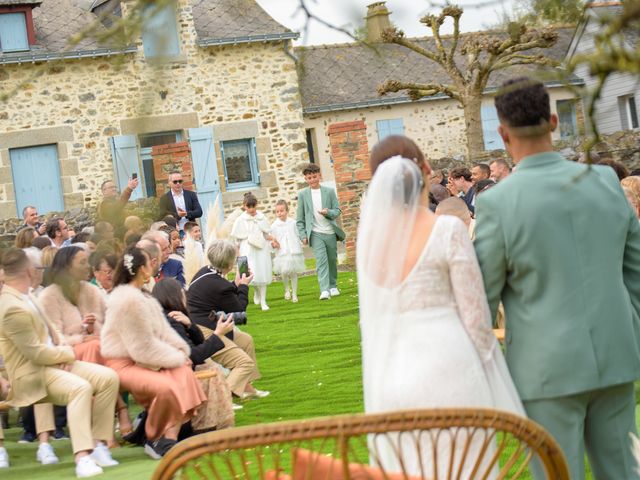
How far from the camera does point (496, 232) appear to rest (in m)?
4.07

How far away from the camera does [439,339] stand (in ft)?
14.1

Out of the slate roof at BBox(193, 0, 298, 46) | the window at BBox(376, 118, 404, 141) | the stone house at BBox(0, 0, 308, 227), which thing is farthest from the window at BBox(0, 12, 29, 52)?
the window at BBox(376, 118, 404, 141)

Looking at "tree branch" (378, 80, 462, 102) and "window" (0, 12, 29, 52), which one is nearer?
"window" (0, 12, 29, 52)

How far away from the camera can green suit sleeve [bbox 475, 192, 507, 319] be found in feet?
13.3

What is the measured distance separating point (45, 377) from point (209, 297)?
78.9 inches

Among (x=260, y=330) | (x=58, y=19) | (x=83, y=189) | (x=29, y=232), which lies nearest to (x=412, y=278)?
(x=29, y=232)

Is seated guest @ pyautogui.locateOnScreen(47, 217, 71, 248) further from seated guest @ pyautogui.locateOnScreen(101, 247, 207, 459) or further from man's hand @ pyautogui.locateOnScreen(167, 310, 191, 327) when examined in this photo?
seated guest @ pyautogui.locateOnScreen(101, 247, 207, 459)

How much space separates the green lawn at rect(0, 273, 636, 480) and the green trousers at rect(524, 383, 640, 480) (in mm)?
2221

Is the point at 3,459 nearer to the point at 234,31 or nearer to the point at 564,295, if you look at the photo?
the point at 564,295

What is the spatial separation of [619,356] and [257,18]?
2469 centimetres

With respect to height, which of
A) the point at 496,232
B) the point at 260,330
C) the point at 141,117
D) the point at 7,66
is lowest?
the point at 260,330

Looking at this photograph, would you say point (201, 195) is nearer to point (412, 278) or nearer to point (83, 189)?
point (83, 189)

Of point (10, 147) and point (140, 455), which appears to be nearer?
point (140, 455)

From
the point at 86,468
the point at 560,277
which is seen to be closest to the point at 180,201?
the point at 86,468
